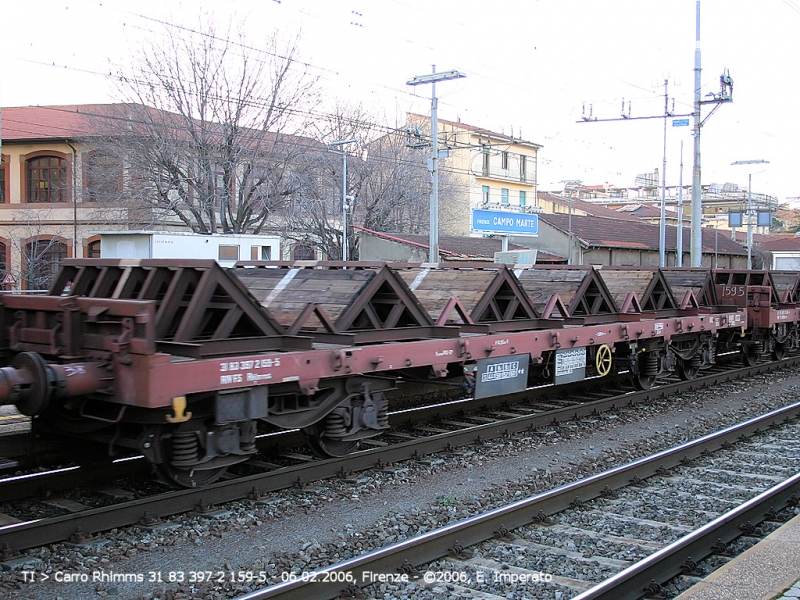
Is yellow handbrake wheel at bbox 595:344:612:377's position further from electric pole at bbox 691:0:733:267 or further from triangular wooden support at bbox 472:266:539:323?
electric pole at bbox 691:0:733:267

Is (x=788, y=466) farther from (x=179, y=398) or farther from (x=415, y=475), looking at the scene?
(x=179, y=398)

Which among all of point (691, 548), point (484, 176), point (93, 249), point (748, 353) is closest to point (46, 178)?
point (93, 249)

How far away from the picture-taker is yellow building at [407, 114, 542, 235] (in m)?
59.4

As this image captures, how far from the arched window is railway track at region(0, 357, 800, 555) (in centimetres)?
2986

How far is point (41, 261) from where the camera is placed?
36906 millimetres

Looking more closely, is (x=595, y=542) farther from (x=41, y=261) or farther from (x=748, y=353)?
(x=41, y=261)

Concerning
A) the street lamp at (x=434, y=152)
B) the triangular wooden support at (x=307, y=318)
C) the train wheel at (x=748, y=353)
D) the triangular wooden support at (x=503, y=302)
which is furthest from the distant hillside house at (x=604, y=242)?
the triangular wooden support at (x=307, y=318)

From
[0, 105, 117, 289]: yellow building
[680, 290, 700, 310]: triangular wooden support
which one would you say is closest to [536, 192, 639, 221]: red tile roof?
[0, 105, 117, 289]: yellow building

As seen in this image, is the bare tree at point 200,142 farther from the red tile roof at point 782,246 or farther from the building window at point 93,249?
the red tile roof at point 782,246

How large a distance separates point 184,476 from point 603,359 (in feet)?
22.4

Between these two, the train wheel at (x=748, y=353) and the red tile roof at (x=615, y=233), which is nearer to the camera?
the train wheel at (x=748, y=353)

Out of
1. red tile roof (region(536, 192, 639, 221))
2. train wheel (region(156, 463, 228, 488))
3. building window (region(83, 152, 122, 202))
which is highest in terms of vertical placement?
red tile roof (region(536, 192, 639, 221))

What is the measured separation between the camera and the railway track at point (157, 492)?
227 inches

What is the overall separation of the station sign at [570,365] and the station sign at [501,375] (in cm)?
74
